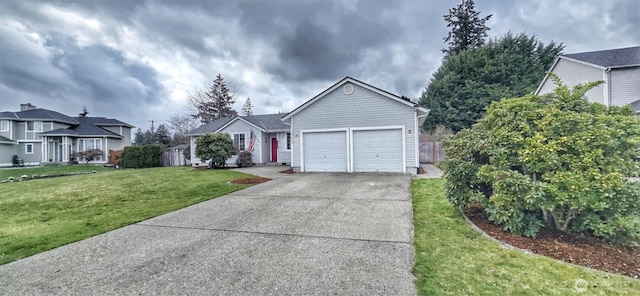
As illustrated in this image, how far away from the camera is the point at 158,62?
14570 millimetres

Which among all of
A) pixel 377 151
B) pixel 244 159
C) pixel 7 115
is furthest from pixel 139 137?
pixel 377 151

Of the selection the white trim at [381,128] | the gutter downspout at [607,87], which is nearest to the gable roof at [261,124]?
the white trim at [381,128]

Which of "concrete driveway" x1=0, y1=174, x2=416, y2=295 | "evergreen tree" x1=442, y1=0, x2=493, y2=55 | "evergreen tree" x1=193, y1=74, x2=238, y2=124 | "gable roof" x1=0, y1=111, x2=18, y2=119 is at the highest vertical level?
"evergreen tree" x1=442, y1=0, x2=493, y2=55

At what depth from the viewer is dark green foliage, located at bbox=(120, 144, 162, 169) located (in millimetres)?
21578

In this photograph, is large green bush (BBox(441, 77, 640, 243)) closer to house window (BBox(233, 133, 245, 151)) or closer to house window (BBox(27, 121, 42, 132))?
house window (BBox(233, 133, 245, 151))

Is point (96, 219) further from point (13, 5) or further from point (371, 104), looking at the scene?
point (371, 104)

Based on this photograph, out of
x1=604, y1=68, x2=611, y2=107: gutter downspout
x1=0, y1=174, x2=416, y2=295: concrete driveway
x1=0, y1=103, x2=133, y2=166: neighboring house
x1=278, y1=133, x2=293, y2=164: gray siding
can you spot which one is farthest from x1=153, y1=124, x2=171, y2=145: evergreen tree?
x1=604, y1=68, x2=611, y2=107: gutter downspout

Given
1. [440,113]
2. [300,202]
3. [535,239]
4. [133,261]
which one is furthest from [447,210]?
[440,113]

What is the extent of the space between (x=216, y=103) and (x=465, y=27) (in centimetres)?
3353

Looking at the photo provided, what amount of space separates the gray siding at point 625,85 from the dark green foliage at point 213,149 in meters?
21.5

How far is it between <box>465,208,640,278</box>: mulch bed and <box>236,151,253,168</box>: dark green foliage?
15.9m

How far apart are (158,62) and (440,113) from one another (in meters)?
23.1

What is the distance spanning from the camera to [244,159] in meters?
18.3

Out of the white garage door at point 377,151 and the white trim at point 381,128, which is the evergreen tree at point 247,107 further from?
the white garage door at point 377,151
